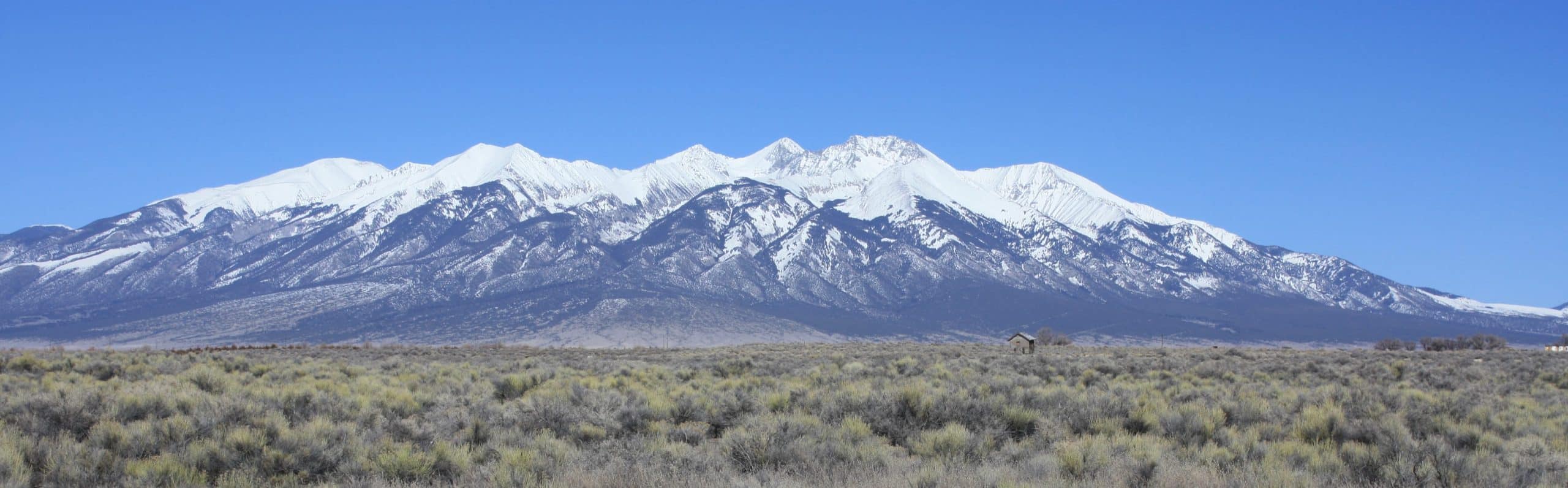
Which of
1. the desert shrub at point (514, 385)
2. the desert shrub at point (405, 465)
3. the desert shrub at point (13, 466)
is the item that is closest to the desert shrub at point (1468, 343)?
the desert shrub at point (514, 385)

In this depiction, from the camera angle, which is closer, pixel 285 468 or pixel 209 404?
pixel 285 468

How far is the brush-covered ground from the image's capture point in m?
9.88

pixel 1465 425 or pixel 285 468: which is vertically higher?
pixel 1465 425

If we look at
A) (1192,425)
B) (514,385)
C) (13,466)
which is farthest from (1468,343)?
(13,466)

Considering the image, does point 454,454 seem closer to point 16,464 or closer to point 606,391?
point 16,464

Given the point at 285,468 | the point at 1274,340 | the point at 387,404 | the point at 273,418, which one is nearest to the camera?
the point at 285,468

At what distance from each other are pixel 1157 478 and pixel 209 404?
1152 cm

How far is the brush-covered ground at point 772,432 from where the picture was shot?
9.88 metres

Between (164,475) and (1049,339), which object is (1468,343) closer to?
(1049,339)

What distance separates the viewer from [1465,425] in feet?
42.2

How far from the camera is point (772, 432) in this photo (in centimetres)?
1179

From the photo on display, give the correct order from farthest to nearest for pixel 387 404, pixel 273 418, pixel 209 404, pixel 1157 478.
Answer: pixel 387 404 → pixel 209 404 → pixel 273 418 → pixel 1157 478

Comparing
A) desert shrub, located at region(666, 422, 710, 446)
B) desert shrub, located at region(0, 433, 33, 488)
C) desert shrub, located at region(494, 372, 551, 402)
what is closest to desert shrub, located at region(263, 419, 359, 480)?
desert shrub, located at region(0, 433, 33, 488)

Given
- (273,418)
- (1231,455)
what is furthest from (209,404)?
(1231,455)
